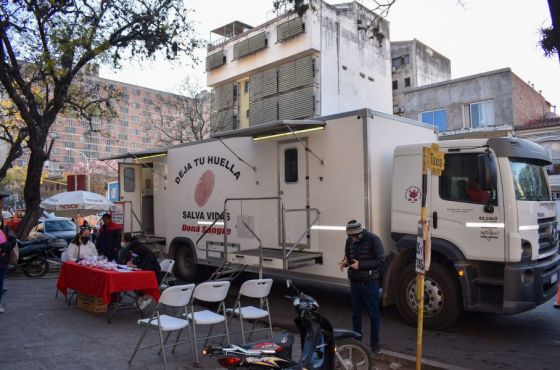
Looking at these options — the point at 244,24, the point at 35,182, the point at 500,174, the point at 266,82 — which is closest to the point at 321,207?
the point at 500,174

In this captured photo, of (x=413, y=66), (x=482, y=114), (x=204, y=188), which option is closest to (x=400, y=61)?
(x=413, y=66)

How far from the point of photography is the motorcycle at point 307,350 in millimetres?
3809

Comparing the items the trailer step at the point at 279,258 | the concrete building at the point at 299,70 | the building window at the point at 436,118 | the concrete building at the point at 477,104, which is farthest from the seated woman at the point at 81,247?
the concrete building at the point at 299,70

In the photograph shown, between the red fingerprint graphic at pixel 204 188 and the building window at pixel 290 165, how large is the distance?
220cm

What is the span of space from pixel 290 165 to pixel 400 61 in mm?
38830

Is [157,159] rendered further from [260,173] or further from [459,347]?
[459,347]

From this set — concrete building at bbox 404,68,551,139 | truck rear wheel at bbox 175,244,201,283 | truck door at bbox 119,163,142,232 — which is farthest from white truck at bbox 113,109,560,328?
concrete building at bbox 404,68,551,139

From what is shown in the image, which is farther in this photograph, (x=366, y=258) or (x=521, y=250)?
(x=521, y=250)

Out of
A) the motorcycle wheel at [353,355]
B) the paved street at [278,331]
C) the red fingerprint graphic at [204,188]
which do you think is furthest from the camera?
the red fingerprint graphic at [204,188]

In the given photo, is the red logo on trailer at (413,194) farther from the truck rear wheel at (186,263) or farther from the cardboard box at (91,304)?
the truck rear wheel at (186,263)

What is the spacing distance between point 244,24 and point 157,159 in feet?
107

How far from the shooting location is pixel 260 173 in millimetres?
9297

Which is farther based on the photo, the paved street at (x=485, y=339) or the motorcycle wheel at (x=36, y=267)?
the motorcycle wheel at (x=36, y=267)

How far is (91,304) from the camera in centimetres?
800
